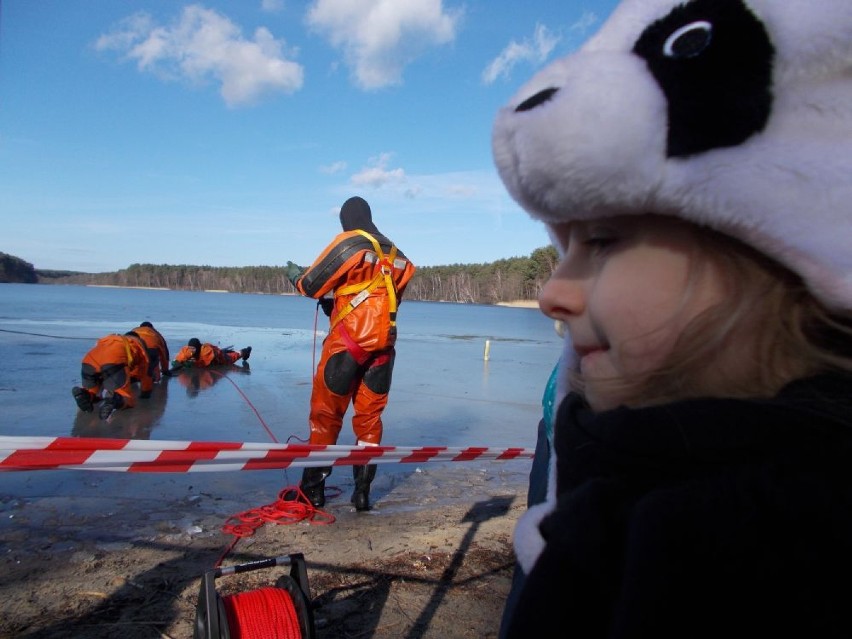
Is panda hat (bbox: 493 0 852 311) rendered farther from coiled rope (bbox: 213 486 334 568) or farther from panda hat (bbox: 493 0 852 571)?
coiled rope (bbox: 213 486 334 568)

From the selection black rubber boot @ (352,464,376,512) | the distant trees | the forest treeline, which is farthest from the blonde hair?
the distant trees

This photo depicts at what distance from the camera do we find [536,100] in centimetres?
93

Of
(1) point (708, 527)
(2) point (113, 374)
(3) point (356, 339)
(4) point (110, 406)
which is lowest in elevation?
(4) point (110, 406)

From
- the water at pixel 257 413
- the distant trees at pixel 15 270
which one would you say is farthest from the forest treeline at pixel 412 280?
the water at pixel 257 413

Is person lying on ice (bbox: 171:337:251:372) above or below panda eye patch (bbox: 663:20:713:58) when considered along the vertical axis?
below

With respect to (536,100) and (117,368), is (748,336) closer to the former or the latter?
(536,100)

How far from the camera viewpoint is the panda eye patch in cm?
80

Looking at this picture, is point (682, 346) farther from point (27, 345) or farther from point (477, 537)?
point (27, 345)

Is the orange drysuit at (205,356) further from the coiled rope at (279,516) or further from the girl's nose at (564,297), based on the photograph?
the girl's nose at (564,297)

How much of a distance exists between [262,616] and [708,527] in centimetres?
205

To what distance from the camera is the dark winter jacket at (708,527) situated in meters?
0.60

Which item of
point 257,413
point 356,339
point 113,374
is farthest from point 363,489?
point 113,374

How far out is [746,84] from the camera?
30.7 inches

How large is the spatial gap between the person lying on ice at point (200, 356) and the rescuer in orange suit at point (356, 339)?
7.57 meters
